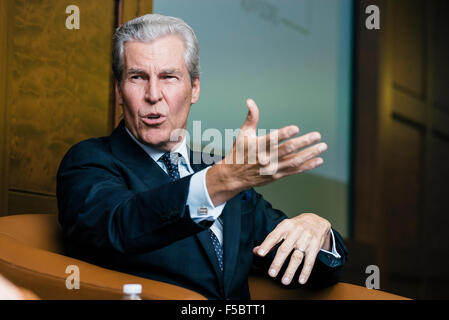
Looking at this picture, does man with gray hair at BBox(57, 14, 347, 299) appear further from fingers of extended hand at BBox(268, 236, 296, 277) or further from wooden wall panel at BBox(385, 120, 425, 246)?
wooden wall panel at BBox(385, 120, 425, 246)

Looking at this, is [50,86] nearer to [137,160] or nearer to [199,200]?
[137,160]

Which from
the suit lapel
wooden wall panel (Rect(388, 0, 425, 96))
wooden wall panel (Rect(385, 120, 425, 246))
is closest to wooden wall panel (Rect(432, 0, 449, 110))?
wooden wall panel (Rect(388, 0, 425, 96))

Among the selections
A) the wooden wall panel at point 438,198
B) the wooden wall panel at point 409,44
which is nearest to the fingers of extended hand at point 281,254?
the wooden wall panel at point 409,44

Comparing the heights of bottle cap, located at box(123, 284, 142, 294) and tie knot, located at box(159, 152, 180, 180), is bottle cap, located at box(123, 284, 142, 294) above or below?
below

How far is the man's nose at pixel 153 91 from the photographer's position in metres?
1.72

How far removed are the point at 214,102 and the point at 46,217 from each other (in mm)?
1629

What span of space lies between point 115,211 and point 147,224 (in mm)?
101

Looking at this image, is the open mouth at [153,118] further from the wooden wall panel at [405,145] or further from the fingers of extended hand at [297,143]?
the wooden wall panel at [405,145]

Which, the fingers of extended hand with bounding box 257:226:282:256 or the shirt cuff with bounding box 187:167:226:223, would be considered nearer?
the shirt cuff with bounding box 187:167:226:223

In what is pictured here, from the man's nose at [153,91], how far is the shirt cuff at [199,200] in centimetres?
55

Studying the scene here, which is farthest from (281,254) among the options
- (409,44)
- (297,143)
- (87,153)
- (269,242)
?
(409,44)

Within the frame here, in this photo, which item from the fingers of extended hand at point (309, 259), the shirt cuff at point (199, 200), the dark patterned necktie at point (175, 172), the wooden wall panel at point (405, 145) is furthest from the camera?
→ the wooden wall panel at point (405, 145)

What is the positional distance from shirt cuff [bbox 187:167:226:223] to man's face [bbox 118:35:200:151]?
507 millimetres

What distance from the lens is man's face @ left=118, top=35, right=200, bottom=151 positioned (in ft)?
5.64
